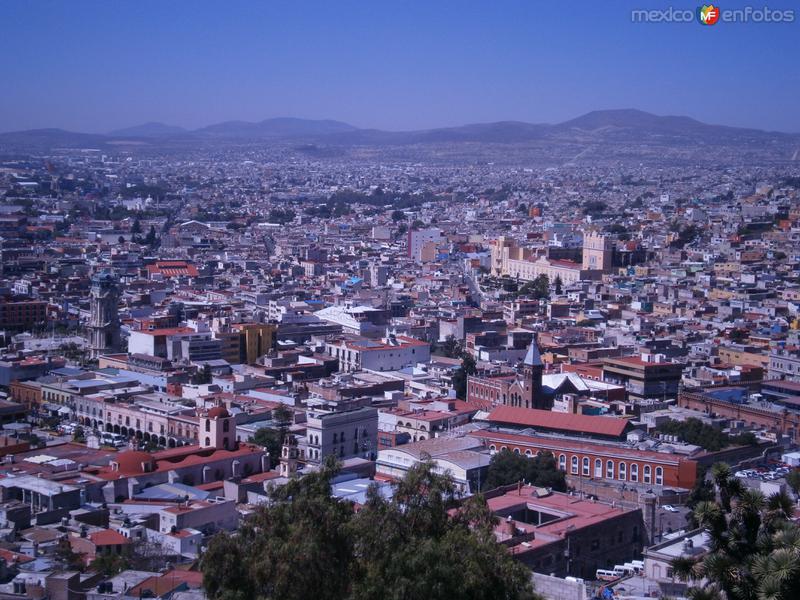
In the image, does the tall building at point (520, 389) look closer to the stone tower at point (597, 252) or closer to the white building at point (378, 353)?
the white building at point (378, 353)

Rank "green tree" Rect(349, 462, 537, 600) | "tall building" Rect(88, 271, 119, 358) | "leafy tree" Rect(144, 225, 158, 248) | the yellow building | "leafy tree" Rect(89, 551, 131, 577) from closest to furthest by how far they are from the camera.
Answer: "green tree" Rect(349, 462, 537, 600)
"leafy tree" Rect(89, 551, 131, 577)
the yellow building
"tall building" Rect(88, 271, 119, 358)
"leafy tree" Rect(144, 225, 158, 248)

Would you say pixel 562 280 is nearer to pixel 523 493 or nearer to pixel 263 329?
pixel 263 329

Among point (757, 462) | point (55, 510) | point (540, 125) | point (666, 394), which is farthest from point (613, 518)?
point (540, 125)

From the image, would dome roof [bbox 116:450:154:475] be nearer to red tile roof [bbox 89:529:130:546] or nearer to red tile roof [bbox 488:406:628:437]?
red tile roof [bbox 89:529:130:546]

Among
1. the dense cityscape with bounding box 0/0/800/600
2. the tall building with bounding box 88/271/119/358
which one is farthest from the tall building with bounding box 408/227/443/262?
the tall building with bounding box 88/271/119/358

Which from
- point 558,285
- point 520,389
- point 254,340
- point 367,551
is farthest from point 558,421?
point 558,285
